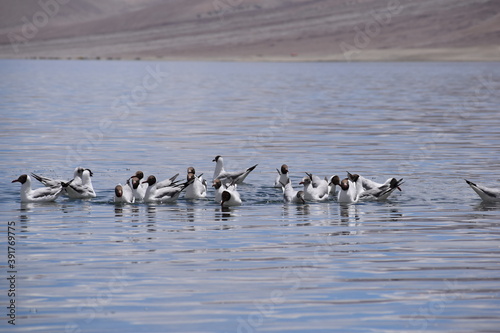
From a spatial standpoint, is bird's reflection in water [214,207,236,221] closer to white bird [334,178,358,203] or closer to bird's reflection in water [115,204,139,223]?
bird's reflection in water [115,204,139,223]

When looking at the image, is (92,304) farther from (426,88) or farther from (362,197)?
(426,88)

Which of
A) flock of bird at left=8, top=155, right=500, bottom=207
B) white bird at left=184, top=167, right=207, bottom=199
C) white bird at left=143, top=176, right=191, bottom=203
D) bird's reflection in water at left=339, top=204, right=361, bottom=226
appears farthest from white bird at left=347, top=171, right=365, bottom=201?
white bird at left=143, top=176, right=191, bottom=203

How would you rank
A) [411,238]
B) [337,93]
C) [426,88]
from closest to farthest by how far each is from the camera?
[411,238] < [337,93] < [426,88]

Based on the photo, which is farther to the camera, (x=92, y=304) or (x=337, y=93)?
(x=337, y=93)

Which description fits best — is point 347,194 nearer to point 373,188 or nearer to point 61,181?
point 373,188

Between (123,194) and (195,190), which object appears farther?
(195,190)

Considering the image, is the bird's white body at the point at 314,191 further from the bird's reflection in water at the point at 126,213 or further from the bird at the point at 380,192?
the bird's reflection in water at the point at 126,213

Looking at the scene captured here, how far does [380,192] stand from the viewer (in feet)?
61.6

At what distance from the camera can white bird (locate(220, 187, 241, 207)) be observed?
18.1 meters

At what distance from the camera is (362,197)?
747 inches

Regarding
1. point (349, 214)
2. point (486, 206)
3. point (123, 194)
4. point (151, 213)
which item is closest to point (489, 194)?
point (486, 206)

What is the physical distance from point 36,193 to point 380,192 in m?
7.23

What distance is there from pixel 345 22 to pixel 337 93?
137m

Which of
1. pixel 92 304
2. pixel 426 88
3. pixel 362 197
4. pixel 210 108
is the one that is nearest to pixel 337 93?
pixel 426 88
